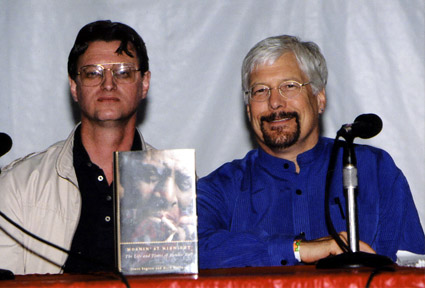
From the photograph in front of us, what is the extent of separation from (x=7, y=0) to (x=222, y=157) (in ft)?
4.12

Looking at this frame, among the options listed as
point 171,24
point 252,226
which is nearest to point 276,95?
point 252,226

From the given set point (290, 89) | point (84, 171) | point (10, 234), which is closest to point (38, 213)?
point (10, 234)

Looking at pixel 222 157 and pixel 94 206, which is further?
pixel 222 157

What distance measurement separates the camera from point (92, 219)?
2.80m

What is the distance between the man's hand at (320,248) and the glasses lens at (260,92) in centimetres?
70

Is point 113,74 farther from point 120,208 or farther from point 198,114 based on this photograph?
point 120,208

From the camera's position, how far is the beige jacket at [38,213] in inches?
107

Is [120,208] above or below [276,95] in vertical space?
below

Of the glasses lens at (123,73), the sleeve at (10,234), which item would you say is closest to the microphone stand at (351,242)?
the glasses lens at (123,73)

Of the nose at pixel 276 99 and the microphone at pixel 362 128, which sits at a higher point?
the nose at pixel 276 99

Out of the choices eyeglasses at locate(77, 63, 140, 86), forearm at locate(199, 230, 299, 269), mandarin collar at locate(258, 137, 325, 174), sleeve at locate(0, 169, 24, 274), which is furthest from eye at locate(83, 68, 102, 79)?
forearm at locate(199, 230, 299, 269)

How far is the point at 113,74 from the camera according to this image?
2900mm

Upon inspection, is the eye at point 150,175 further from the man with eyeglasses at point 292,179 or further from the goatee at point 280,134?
the goatee at point 280,134

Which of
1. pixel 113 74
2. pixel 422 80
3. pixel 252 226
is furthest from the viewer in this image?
pixel 422 80
